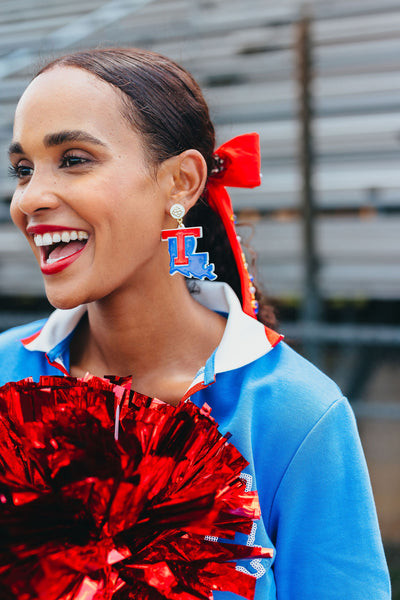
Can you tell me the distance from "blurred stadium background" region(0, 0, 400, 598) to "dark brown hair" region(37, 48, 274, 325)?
2.83 metres

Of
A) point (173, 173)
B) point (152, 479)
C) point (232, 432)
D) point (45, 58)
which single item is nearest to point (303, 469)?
point (232, 432)

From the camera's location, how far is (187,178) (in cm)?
135

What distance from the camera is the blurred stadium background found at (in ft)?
14.1

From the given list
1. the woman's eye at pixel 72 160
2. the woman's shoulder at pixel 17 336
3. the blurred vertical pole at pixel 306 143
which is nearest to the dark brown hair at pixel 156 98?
the woman's eye at pixel 72 160

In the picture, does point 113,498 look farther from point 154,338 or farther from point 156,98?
point 156,98

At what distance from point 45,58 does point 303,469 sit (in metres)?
0.98

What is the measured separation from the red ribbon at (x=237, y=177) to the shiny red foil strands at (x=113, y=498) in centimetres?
43

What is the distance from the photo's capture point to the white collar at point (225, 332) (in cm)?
128

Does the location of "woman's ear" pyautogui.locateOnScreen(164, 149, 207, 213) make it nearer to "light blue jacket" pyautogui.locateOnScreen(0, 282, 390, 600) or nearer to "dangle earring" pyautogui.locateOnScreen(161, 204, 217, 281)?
"dangle earring" pyautogui.locateOnScreen(161, 204, 217, 281)

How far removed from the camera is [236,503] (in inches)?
41.9

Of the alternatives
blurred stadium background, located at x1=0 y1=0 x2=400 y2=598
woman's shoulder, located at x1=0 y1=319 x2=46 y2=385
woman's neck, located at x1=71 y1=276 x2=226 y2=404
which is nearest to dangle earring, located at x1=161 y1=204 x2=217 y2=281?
woman's neck, located at x1=71 y1=276 x2=226 y2=404

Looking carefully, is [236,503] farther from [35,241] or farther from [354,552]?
[35,241]

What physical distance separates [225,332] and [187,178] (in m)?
0.30

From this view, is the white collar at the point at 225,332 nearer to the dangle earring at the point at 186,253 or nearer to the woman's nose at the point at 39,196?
the dangle earring at the point at 186,253
